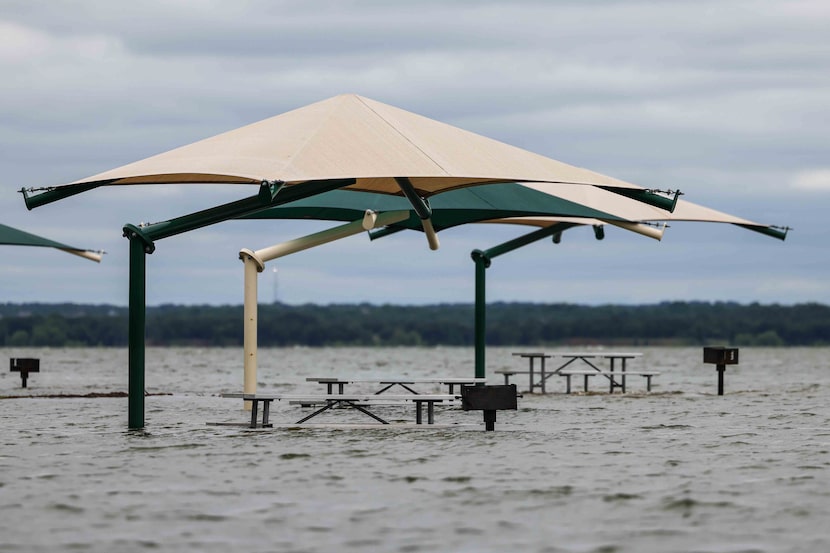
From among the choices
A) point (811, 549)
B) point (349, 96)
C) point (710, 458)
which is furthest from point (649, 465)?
point (349, 96)

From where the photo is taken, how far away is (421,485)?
10812 mm

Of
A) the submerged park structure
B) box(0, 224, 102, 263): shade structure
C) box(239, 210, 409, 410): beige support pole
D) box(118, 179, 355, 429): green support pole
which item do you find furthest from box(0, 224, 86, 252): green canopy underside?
box(118, 179, 355, 429): green support pole

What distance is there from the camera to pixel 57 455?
1316 centimetres

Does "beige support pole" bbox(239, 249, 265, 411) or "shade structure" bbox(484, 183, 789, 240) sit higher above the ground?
"shade structure" bbox(484, 183, 789, 240)

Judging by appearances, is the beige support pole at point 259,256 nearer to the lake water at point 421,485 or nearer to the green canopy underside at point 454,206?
the lake water at point 421,485

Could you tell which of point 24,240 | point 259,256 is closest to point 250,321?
point 259,256

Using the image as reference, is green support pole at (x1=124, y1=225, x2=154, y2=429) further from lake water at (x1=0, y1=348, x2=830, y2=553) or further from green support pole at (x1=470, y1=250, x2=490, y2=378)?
green support pole at (x1=470, y1=250, x2=490, y2=378)

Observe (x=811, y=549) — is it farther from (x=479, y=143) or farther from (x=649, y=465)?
(x=479, y=143)

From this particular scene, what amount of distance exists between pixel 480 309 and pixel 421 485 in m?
12.8

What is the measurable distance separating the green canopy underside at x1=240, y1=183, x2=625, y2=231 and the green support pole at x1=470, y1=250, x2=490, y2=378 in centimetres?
209

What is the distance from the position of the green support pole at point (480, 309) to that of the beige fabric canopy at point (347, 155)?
20.2 ft

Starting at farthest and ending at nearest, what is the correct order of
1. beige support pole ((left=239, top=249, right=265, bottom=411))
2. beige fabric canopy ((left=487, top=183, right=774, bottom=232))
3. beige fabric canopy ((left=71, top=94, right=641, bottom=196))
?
beige fabric canopy ((left=487, top=183, right=774, bottom=232)), beige support pole ((left=239, top=249, right=265, bottom=411)), beige fabric canopy ((left=71, top=94, right=641, bottom=196))

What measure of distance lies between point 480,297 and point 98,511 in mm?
14379

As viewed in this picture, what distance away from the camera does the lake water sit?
27.6 ft
